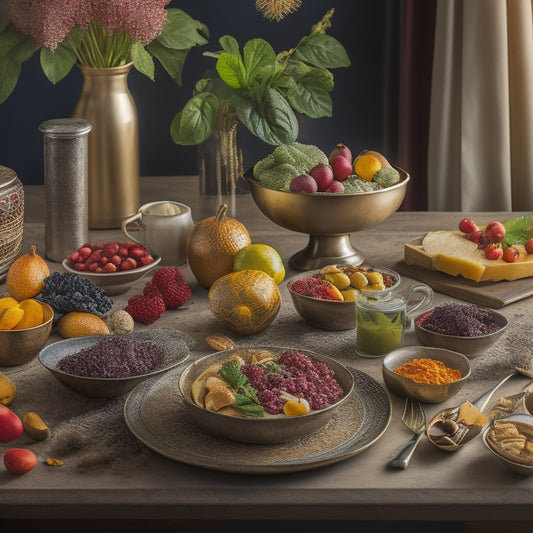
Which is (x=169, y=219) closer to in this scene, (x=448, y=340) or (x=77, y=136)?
(x=77, y=136)

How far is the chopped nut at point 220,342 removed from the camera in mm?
1502

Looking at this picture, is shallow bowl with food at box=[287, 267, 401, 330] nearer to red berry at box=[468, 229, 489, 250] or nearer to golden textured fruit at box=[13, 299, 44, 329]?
red berry at box=[468, 229, 489, 250]

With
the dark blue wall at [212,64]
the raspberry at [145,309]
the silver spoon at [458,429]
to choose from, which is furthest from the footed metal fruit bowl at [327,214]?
the dark blue wall at [212,64]

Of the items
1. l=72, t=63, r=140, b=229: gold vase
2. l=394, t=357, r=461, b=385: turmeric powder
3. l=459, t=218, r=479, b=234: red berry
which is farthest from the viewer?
l=72, t=63, r=140, b=229: gold vase

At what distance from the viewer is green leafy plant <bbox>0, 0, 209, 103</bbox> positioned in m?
1.86

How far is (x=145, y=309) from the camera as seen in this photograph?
164cm

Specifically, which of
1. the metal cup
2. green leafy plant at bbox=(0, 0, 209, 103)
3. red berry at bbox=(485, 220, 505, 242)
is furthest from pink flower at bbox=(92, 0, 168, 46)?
red berry at bbox=(485, 220, 505, 242)

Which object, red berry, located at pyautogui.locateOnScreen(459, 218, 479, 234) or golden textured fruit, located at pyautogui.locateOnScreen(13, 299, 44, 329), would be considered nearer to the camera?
golden textured fruit, located at pyautogui.locateOnScreen(13, 299, 44, 329)

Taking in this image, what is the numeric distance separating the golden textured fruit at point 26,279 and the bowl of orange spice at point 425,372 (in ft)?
2.19

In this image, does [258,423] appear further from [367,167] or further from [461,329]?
[367,167]

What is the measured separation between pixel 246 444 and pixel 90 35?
3.90 feet

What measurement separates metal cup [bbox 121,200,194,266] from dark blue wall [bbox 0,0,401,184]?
0.97m

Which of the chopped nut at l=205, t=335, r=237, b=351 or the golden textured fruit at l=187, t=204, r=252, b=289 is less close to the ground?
the golden textured fruit at l=187, t=204, r=252, b=289

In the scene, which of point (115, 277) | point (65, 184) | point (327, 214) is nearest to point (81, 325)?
point (115, 277)
